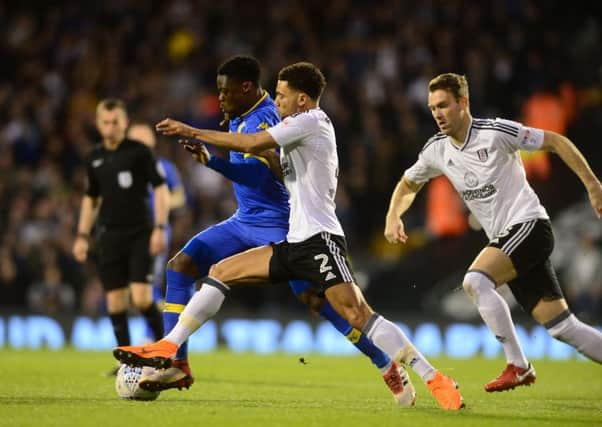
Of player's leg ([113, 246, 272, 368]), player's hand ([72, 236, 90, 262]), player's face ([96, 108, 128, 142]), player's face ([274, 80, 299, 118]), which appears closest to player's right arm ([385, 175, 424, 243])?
player's leg ([113, 246, 272, 368])

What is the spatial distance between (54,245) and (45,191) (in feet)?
5.42

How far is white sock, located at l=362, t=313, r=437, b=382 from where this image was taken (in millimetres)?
6785

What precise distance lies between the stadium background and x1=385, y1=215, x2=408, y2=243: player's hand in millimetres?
5800

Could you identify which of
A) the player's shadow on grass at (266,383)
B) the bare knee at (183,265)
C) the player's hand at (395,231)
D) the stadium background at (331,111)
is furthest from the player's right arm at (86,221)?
the stadium background at (331,111)

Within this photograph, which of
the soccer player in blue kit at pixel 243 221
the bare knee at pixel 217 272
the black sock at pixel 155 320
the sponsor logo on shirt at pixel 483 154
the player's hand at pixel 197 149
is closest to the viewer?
the player's hand at pixel 197 149

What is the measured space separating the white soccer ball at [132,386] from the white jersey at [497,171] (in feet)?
7.95

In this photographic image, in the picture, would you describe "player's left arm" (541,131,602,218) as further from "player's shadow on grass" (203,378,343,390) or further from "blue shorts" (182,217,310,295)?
"player's shadow on grass" (203,378,343,390)

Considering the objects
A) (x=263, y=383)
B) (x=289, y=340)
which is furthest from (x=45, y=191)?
(x=263, y=383)

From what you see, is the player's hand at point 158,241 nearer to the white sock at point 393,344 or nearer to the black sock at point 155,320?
the black sock at point 155,320

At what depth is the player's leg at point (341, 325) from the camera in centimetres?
730

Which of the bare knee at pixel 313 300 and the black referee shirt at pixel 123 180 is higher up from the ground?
the black referee shirt at pixel 123 180

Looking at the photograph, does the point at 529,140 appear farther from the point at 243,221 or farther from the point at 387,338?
the point at 243,221

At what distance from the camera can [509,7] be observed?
18.2 meters

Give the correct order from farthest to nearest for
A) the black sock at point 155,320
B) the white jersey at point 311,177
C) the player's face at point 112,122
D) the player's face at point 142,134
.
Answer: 1. the player's face at point 142,134
2. the black sock at point 155,320
3. the player's face at point 112,122
4. the white jersey at point 311,177
